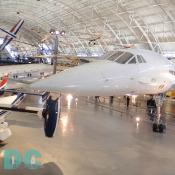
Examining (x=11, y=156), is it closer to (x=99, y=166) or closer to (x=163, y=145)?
(x=99, y=166)

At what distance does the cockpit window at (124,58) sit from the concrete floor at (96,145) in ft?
13.7

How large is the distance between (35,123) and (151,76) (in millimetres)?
9370

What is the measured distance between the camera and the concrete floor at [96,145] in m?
10.8

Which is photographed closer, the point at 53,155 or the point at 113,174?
the point at 113,174

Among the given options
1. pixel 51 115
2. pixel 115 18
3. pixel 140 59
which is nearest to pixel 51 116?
pixel 51 115

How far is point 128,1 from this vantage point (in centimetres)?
3128

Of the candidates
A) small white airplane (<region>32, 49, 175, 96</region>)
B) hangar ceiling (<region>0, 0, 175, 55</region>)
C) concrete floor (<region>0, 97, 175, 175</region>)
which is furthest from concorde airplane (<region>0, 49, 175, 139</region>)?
hangar ceiling (<region>0, 0, 175, 55</region>)

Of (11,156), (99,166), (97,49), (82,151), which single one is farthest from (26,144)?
(97,49)

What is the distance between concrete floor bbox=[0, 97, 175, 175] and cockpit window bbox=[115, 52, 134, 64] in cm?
419

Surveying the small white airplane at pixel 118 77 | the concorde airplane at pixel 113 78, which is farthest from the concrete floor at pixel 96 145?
the small white airplane at pixel 118 77

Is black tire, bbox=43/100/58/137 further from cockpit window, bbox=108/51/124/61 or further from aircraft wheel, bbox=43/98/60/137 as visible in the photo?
cockpit window, bbox=108/51/124/61

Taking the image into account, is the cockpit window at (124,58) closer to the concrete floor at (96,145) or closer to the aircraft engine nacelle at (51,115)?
the aircraft engine nacelle at (51,115)

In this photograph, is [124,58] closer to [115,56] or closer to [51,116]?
[115,56]

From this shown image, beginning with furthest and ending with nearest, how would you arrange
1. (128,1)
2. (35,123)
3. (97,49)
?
(97,49), (128,1), (35,123)
